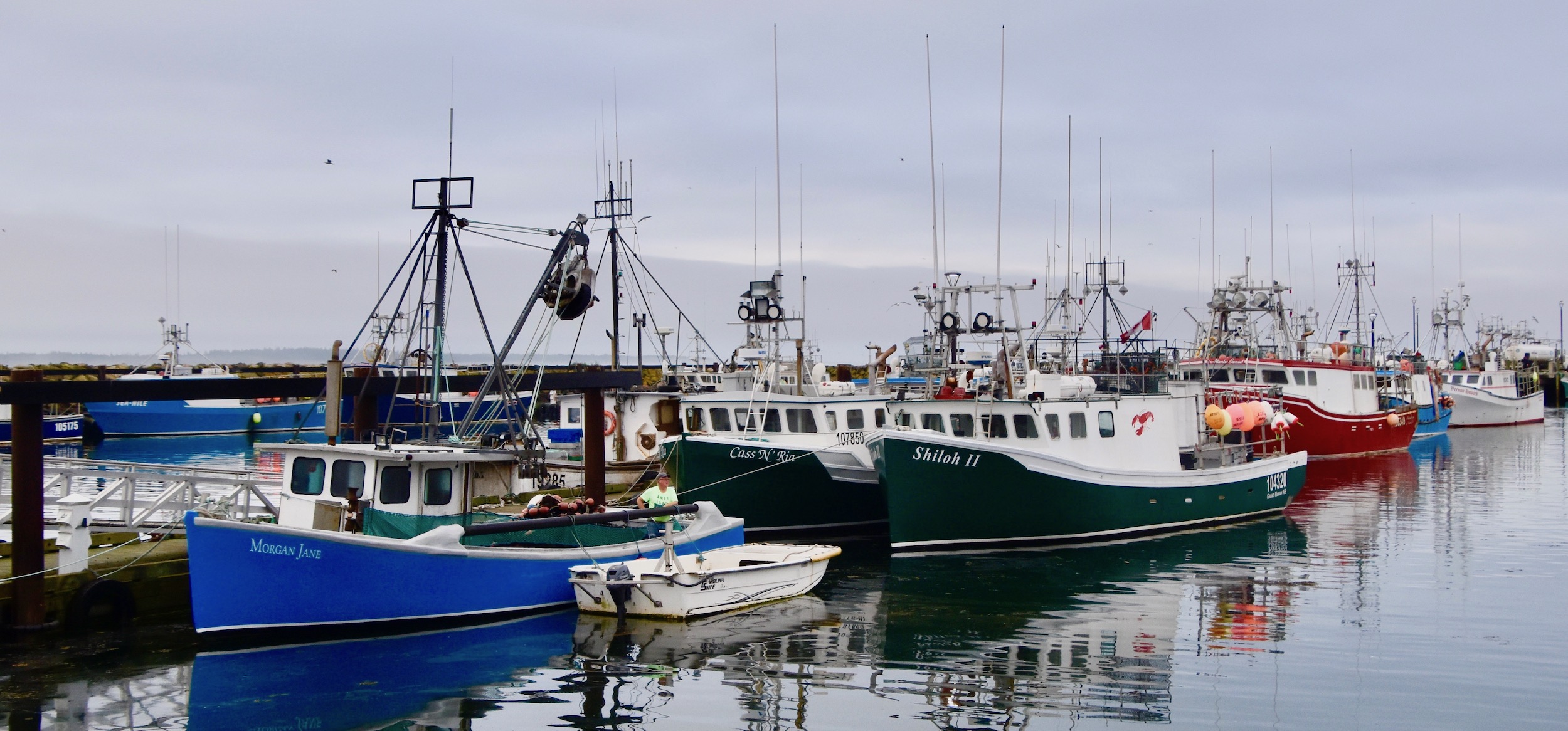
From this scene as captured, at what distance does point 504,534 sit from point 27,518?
5.87 metres

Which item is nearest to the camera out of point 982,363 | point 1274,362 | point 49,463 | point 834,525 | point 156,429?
point 49,463

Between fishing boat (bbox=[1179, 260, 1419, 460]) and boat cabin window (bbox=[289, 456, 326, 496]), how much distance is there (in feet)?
110

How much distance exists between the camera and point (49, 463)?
1809 centimetres

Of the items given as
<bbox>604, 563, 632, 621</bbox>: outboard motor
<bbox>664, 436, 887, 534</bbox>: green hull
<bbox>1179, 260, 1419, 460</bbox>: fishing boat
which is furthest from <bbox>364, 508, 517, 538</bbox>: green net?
<bbox>1179, 260, 1419, 460</bbox>: fishing boat

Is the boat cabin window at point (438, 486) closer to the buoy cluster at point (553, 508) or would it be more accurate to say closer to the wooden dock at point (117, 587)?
the buoy cluster at point (553, 508)

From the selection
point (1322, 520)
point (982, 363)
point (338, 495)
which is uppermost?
point (982, 363)

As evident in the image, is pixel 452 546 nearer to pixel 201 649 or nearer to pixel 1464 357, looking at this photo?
pixel 201 649

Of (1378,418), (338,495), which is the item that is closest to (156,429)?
(338,495)

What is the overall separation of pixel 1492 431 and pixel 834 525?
5361 cm

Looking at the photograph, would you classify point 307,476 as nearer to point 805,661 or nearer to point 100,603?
point 100,603

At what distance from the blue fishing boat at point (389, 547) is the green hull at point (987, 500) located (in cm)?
568

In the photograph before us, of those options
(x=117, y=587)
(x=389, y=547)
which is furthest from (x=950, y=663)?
(x=117, y=587)

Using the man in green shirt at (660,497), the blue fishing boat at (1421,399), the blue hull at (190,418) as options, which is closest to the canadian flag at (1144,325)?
the man in green shirt at (660,497)

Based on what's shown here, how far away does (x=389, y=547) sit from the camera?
15352 mm
